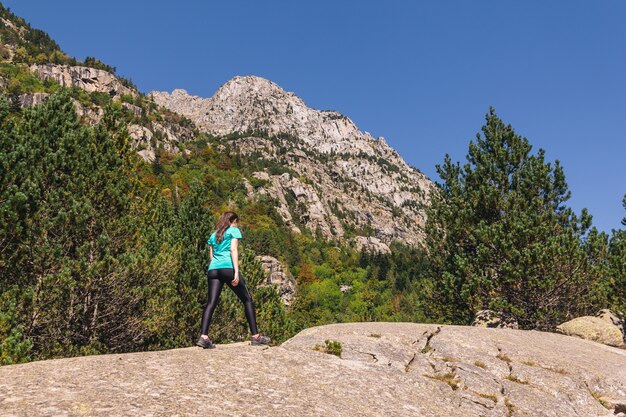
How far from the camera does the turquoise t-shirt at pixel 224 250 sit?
25.8ft

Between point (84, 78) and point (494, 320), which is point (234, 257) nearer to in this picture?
point (494, 320)

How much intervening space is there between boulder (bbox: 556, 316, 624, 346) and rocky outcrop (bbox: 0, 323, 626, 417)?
3722 mm

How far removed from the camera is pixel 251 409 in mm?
5109

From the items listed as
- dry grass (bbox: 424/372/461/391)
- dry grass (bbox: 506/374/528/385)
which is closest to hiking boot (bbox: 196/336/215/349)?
dry grass (bbox: 424/372/461/391)

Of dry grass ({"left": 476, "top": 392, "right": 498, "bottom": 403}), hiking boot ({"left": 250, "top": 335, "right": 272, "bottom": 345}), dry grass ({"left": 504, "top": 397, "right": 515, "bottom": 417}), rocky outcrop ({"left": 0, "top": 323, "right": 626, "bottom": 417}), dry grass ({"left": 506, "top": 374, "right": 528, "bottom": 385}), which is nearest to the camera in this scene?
rocky outcrop ({"left": 0, "top": 323, "right": 626, "bottom": 417})

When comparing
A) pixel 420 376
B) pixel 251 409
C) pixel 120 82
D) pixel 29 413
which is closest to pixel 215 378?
pixel 251 409

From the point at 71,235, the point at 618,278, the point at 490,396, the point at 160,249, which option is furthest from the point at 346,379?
the point at 618,278

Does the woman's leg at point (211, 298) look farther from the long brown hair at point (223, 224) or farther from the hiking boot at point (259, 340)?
the hiking boot at point (259, 340)

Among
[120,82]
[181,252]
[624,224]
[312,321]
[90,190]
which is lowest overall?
[312,321]

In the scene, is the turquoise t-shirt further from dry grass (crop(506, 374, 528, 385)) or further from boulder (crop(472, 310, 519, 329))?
boulder (crop(472, 310, 519, 329))

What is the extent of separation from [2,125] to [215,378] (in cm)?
1016

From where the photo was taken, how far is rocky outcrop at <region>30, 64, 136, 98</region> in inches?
5458

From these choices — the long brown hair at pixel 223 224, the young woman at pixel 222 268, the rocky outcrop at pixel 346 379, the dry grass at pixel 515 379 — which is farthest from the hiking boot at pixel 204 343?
the dry grass at pixel 515 379

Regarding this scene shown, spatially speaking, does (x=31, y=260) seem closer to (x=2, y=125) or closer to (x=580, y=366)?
(x=2, y=125)
